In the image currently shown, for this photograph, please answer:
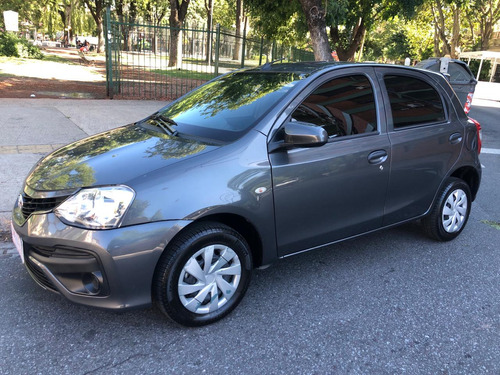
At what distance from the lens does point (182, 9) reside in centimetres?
2152

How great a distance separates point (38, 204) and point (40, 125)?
6.02 metres

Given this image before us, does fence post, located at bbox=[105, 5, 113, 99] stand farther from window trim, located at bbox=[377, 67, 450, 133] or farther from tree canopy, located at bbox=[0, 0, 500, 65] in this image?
window trim, located at bbox=[377, 67, 450, 133]

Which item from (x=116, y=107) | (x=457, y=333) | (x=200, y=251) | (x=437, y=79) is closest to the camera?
(x=200, y=251)

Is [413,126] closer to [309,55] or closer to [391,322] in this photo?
[391,322]

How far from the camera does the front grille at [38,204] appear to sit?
253 centimetres

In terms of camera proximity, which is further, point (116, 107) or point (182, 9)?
point (182, 9)

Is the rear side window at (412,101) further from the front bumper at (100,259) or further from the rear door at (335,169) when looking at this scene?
the front bumper at (100,259)

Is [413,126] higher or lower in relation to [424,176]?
higher

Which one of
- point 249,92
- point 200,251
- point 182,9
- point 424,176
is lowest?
point 200,251

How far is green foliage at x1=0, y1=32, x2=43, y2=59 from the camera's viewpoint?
23.8 meters

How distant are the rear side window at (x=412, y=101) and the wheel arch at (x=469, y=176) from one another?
0.62 metres

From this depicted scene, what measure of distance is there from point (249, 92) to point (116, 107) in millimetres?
7688

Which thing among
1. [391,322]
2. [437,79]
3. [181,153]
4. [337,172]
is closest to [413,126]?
[437,79]

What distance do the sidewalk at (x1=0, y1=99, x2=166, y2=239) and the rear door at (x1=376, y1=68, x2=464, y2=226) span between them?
139 inches
